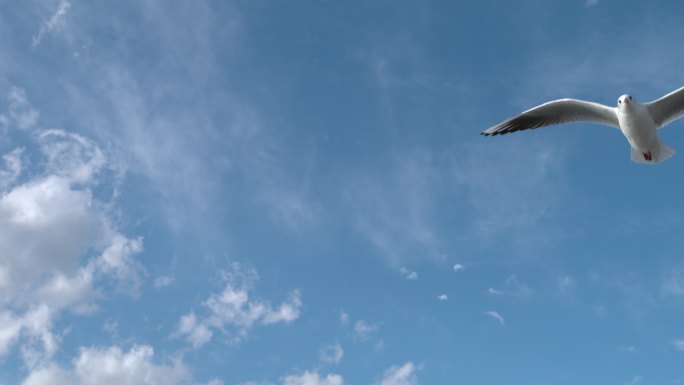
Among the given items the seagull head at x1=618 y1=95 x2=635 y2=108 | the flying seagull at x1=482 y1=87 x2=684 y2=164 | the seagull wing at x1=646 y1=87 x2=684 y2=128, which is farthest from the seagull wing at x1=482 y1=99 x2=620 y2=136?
the seagull wing at x1=646 y1=87 x2=684 y2=128

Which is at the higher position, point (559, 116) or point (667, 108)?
point (559, 116)

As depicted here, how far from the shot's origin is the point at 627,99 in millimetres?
17438

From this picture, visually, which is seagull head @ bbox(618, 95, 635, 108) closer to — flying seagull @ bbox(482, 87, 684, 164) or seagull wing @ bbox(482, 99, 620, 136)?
flying seagull @ bbox(482, 87, 684, 164)

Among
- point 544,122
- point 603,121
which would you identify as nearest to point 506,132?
point 544,122

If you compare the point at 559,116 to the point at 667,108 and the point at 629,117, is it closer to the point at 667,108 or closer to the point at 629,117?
the point at 629,117

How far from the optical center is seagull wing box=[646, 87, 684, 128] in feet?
58.8

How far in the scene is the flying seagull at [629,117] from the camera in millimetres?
17547

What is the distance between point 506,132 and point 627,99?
3.95m

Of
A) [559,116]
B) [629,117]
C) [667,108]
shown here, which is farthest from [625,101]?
[559,116]

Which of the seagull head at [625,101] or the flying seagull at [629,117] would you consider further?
the flying seagull at [629,117]

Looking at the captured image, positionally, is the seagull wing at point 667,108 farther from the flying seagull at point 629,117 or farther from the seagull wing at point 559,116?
the seagull wing at point 559,116

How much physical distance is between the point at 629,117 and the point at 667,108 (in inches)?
65.7

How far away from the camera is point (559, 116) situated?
19.7 metres

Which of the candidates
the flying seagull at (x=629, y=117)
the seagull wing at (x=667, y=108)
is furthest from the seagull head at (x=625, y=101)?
the seagull wing at (x=667, y=108)
